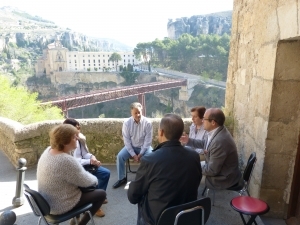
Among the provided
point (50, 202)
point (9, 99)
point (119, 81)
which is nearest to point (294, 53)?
point (50, 202)

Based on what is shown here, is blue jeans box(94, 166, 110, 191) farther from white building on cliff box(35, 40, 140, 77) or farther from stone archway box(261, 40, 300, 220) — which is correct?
white building on cliff box(35, 40, 140, 77)

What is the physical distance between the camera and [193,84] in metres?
35.3

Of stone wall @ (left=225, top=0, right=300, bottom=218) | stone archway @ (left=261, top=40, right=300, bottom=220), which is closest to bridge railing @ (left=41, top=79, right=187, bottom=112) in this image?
stone wall @ (left=225, top=0, right=300, bottom=218)

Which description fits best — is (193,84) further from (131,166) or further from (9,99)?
(131,166)

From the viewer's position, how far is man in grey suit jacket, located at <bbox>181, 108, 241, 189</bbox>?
2.03m

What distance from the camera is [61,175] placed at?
64.3 inches

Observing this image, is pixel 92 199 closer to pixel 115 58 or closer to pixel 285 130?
pixel 285 130

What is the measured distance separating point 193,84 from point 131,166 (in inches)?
1296

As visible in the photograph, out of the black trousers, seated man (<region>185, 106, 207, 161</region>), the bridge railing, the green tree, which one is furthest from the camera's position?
the green tree

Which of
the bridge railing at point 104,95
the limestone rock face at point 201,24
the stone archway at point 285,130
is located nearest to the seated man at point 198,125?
the stone archway at point 285,130

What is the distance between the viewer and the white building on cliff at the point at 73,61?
5429 cm

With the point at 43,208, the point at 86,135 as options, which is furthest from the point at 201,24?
the point at 43,208

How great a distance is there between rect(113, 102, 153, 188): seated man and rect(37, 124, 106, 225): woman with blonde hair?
1158 millimetres

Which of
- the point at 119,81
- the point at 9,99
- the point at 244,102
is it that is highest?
the point at 244,102
